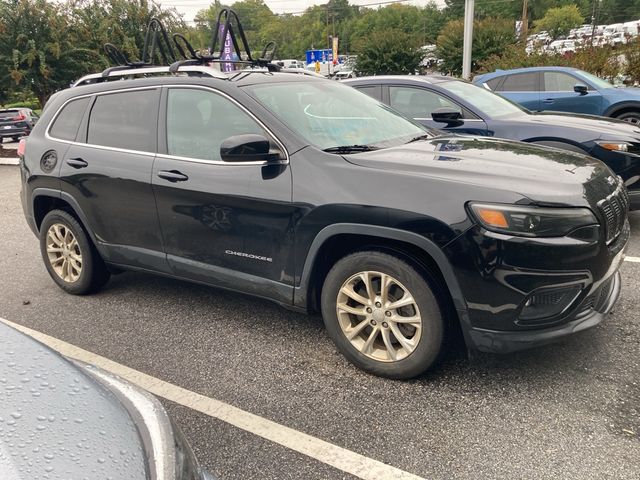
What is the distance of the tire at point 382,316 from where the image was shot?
9.40 ft

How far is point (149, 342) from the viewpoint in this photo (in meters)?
3.74

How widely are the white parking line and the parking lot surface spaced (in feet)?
0.13

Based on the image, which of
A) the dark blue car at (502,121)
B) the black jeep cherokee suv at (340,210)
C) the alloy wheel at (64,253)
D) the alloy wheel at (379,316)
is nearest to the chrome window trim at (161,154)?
the black jeep cherokee suv at (340,210)

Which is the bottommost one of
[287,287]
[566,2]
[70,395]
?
[287,287]

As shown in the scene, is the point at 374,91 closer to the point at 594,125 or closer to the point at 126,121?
the point at 594,125

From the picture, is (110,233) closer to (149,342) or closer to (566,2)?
(149,342)

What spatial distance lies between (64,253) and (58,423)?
3.43 meters

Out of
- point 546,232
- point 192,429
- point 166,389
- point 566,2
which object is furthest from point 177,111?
point 566,2

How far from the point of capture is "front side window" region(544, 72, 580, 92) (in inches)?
389

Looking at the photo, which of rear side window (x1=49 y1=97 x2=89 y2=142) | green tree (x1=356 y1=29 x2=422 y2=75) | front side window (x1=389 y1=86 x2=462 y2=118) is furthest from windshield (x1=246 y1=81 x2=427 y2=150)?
green tree (x1=356 y1=29 x2=422 y2=75)

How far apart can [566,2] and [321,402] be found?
310 ft

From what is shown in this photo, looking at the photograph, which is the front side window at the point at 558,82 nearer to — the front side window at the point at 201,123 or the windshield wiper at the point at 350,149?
the windshield wiper at the point at 350,149

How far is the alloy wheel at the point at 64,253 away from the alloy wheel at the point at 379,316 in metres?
2.48

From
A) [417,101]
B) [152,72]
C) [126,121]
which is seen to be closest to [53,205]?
[126,121]
